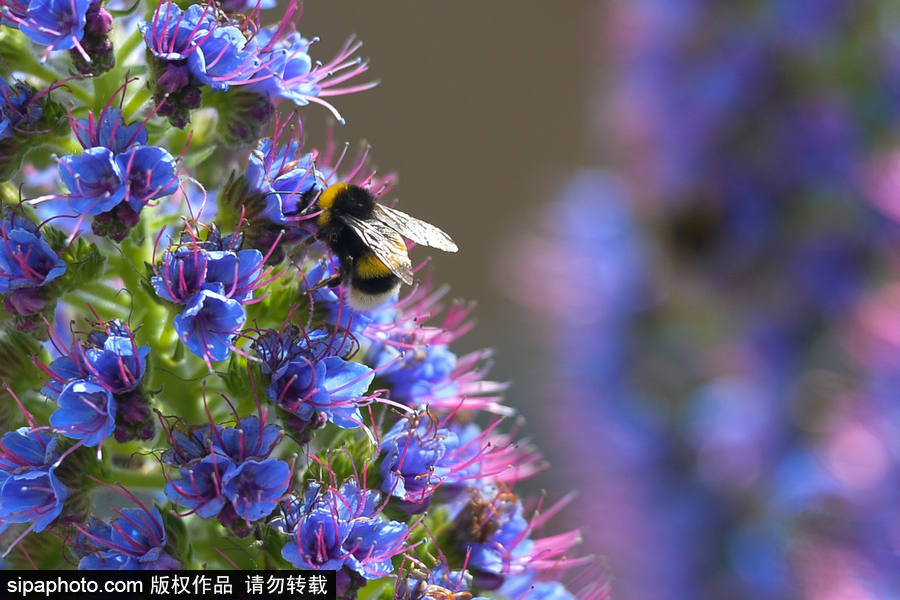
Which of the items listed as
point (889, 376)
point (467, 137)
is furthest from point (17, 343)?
point (467, 137)

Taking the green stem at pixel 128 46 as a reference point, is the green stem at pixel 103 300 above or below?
below

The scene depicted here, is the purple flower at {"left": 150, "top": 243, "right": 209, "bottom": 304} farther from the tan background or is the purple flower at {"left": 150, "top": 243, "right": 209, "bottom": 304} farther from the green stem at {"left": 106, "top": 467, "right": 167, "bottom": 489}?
the tan background

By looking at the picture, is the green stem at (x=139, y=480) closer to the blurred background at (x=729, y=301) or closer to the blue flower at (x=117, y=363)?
the blue flower at (x=117, y=363)

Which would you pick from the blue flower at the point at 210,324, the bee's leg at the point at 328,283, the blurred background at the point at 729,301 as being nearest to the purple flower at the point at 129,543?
the blue flower at the point at 210,324

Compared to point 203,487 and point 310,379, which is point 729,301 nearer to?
point 310,379

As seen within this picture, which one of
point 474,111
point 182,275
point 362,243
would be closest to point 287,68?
point 362,243

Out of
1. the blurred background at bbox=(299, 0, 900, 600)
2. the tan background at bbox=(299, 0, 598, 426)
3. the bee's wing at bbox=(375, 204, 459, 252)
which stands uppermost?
the tan background at bbox=(299, 0, 598, 426)

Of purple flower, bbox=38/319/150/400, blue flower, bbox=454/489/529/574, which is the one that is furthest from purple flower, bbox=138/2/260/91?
blue flower, bbox=454/489/529/574
